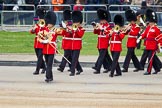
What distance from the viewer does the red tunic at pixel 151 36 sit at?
61.9 ft

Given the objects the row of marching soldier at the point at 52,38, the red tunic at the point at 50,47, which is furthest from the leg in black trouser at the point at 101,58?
the red tunic at the point at 50,47

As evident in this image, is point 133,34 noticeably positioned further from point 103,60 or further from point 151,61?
point 103,60

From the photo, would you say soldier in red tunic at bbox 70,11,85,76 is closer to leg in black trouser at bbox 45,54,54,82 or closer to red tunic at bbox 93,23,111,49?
red tunic at bbox 93,23,111,49

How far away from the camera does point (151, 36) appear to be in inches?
745

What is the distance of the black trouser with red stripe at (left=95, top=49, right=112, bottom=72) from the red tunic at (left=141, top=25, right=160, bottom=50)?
1258 millimetres

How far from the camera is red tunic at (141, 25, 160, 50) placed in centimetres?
1886

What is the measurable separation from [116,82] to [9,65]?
5493 millimetres

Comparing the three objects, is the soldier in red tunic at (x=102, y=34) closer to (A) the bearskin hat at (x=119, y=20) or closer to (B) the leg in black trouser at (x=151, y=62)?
(A) the bearskin hat at (x=119, y=20)

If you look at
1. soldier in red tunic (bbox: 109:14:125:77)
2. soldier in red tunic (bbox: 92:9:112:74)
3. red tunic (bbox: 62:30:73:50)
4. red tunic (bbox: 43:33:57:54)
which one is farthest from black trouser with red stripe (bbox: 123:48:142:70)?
red tunic (bbox: 43:33:57:54)

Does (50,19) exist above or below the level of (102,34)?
above

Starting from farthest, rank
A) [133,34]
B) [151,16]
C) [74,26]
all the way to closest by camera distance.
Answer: [133,34] → [151,16] → [74,26]

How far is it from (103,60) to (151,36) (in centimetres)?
160

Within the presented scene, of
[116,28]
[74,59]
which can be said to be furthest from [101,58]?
[116,28]

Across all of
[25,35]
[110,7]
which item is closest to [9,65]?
[25,35]
